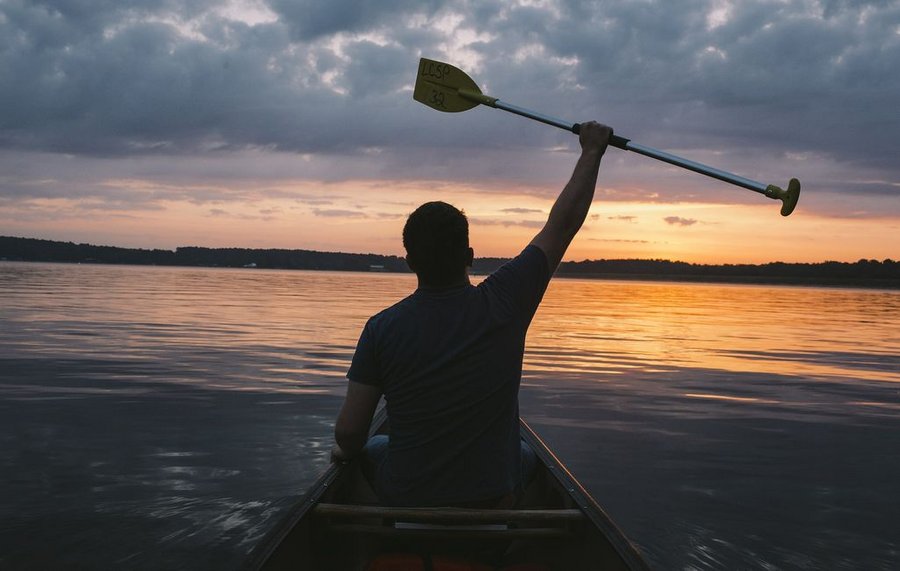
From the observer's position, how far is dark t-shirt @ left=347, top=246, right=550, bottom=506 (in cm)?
310

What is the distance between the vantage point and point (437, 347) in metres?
3.09

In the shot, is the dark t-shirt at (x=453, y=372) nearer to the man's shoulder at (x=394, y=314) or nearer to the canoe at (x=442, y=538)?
the man's shoulder at (x=394, y=314)

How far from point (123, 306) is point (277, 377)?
19.4 m

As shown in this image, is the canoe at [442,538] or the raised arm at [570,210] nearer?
the canoe at [442,538]

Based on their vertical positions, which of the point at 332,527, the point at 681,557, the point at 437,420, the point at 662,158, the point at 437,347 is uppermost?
the point at 662,158

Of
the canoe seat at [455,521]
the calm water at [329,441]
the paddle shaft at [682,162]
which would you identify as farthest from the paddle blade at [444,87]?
the calm water at [329,441]

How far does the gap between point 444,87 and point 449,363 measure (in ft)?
11.5

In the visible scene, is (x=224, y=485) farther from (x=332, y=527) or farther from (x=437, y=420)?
(x=437, y=420)

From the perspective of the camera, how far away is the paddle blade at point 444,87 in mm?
5898

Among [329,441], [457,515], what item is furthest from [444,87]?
[329,441]

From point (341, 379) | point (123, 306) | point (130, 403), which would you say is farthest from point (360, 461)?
point (123, 306)

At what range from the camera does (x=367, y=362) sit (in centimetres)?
318

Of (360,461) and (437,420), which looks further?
(360,461)

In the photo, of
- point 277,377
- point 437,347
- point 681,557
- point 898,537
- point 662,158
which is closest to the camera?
point 437,347
